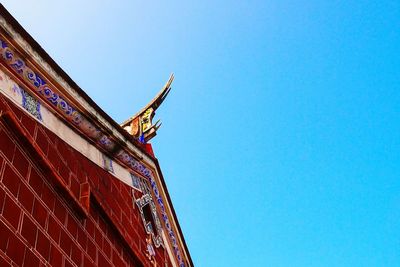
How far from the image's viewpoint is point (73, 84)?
350cm

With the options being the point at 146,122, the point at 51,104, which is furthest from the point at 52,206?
the point at 146,122

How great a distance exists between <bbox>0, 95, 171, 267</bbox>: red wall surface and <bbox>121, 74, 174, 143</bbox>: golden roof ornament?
1.87 meters

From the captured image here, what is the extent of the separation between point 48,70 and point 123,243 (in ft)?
4.52

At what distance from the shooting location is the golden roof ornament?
560 centimetres

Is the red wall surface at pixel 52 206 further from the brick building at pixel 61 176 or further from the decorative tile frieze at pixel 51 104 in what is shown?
the decorative tile frieze at pixel 51 104

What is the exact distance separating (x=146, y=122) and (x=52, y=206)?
3.21m

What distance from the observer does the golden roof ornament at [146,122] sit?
220 inches

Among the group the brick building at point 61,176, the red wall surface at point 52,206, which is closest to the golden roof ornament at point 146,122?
the brick building at point 61,176

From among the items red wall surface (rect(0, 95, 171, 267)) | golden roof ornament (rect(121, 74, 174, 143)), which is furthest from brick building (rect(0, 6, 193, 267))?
golden roof ornament (rect(121, 74, 174, 143))

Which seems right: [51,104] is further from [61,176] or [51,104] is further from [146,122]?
[146,122]

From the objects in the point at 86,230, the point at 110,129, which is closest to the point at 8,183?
the point at 86,230

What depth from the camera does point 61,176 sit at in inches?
115

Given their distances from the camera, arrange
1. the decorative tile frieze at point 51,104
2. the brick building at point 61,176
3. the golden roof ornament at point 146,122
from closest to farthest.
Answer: the brick building at point 61,176, the decorative tile frieze at point 51,104, the golden roof ornament at point 146,122

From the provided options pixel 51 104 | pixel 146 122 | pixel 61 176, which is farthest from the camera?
pixel 146 122
